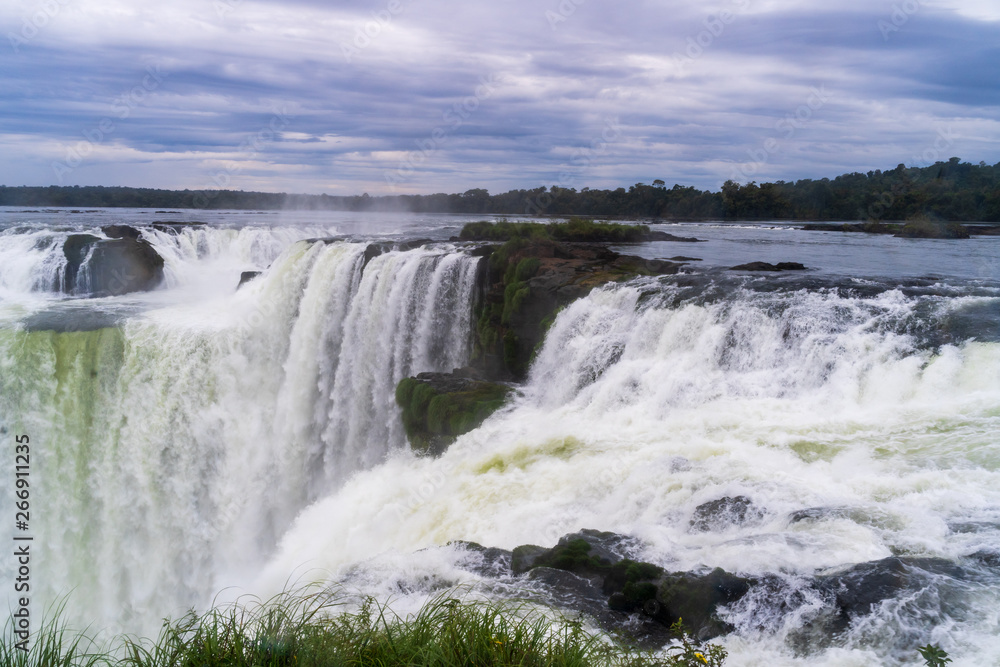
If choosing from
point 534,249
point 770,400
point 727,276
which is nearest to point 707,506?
point 770,400

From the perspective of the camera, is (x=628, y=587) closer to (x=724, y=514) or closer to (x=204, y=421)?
(x=724, y=514)

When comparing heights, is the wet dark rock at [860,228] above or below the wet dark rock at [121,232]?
above

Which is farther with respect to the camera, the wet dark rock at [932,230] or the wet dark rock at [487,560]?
the wet dark rock at [932,230]

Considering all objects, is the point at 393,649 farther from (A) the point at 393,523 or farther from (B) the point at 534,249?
(B) the point at 534,249

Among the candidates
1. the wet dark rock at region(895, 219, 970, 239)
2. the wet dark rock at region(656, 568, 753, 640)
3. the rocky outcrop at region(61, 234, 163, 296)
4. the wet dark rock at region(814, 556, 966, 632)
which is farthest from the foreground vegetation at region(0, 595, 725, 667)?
the wet dark rock at region(895, 219, 970, 239)

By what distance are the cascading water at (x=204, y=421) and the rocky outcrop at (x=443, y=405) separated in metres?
1.18

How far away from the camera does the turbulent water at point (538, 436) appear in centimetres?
577

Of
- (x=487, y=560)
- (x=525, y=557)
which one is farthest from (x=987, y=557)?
(x=487, y=560)

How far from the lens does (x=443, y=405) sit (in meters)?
11.8

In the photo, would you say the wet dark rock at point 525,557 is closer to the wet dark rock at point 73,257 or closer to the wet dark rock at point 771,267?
the wet dark rock at point 771,267

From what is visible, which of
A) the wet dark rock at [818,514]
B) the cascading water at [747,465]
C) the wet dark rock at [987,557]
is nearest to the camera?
the wet dark rock at [987,557]

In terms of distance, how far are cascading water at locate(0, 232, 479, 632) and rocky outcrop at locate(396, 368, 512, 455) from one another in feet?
3.86

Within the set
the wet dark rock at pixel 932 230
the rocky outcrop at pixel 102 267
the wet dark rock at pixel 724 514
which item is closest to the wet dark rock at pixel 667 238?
the wet dark rock at pixel 932 230

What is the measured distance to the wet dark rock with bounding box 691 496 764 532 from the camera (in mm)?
6289
